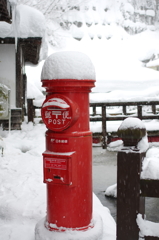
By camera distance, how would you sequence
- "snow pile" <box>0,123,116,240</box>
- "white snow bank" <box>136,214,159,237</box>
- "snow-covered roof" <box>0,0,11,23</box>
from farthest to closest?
"snow-covered roof" <box>0,0,11,23</box> < "snow pile" <box>0,123,116,240</box> < "white snow bank" <box>136,214,159,237</box>

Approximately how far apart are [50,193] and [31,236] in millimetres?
421

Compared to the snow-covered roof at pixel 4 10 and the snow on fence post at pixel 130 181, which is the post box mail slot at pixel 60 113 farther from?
the snow-covered roof at pixel 4 10

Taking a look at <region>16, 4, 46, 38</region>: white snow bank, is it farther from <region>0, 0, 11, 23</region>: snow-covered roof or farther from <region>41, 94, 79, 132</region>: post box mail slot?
<region>41, 94, 79, 132</region>: post box mail slot

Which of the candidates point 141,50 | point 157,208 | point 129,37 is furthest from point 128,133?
point 129,37

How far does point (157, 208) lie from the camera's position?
3271 mm

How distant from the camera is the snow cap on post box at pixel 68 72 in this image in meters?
1.83

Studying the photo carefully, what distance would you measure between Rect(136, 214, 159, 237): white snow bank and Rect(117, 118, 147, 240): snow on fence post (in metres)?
0.02

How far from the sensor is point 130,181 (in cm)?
147

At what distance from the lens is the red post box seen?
5.97 ft

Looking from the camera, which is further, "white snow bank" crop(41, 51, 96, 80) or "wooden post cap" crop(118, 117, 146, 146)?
"white snow bank" crop(41, 51, 96, 80)

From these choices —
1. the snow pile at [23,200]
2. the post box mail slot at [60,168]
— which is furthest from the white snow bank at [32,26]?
the post box mail slot at [60,168]

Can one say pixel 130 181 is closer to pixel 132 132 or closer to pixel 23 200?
pixel 132 132

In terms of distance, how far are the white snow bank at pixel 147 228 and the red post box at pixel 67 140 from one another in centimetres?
53

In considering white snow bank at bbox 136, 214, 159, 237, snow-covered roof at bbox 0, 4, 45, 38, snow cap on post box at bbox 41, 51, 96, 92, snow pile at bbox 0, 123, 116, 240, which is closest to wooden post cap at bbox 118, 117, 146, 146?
white snow bank at bbox 136, 214, 159, 237
